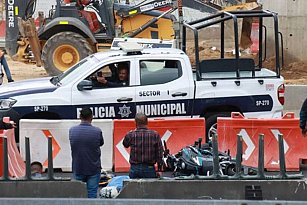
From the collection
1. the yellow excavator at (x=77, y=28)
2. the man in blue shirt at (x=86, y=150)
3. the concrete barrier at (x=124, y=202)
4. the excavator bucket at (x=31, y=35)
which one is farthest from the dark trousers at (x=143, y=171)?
Answer: the excavator bucket at (x=31, y=35)

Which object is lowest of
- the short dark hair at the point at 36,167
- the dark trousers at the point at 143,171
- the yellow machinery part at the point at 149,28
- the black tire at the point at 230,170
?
the short dark hair at the point at 36,167

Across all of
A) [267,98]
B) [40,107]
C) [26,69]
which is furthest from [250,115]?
[26,69]

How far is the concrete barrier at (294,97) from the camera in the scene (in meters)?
Answer: 18.3

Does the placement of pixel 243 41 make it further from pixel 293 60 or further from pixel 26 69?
pixel 26 69

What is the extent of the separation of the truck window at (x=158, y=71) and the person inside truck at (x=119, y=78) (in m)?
0.26

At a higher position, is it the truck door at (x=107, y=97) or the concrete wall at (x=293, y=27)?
the concrete wall at (x=293, y=27)

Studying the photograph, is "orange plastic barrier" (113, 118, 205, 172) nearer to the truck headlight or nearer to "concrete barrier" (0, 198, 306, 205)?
the truck headlight

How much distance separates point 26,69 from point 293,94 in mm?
13849

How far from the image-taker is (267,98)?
1381 centimetres

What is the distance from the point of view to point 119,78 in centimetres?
1357

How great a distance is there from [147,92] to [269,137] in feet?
7.32

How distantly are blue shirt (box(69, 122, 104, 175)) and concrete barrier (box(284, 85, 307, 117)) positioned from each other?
9.89 metres

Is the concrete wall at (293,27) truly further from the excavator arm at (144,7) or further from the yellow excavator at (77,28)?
the excavator arm at (144,7)

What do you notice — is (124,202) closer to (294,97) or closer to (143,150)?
(143,150)
